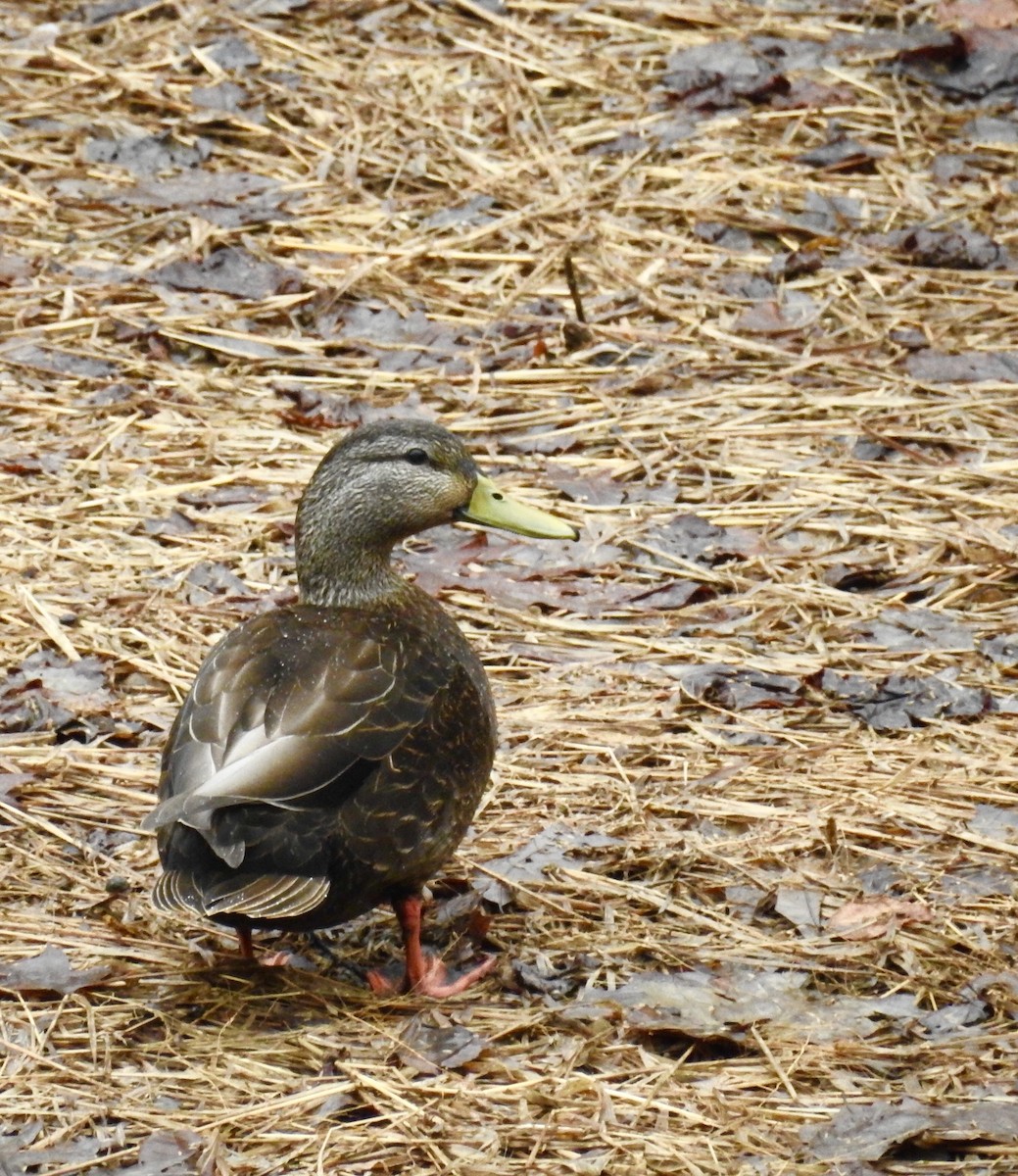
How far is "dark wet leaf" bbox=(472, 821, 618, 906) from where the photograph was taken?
4539 millimetres

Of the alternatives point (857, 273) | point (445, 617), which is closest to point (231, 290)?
point (857, 273)

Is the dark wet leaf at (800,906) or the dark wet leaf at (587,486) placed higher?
the dark wet leaf at (800,906)

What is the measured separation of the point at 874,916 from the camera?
4363mm

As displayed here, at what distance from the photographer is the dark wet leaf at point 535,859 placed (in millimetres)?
4539

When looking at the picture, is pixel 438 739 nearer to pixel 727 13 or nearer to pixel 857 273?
pixel 857 273

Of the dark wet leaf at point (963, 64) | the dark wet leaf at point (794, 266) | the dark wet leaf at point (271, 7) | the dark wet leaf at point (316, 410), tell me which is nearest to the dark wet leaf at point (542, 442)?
the dark wet leaf at point (316, 410)

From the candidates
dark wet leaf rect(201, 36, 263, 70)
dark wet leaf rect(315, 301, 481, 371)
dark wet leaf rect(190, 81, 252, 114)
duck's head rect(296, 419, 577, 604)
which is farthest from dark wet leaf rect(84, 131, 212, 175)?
duck's head rect(296, 419, 577, 604)

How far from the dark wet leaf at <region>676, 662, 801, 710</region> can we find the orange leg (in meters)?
1.28

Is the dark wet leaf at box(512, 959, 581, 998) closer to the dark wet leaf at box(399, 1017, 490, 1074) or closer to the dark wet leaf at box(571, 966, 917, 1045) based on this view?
the dark wet leaf at box(571, 966, 917, 1045)

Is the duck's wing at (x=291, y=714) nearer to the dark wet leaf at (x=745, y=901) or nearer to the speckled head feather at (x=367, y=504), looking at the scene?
the speckled head feather at (x=367, y=504)

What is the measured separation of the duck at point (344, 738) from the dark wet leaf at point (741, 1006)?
0.36m

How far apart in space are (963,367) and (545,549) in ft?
5.93

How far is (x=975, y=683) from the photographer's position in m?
5.35

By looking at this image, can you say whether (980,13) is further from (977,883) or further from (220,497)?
(977,883)
